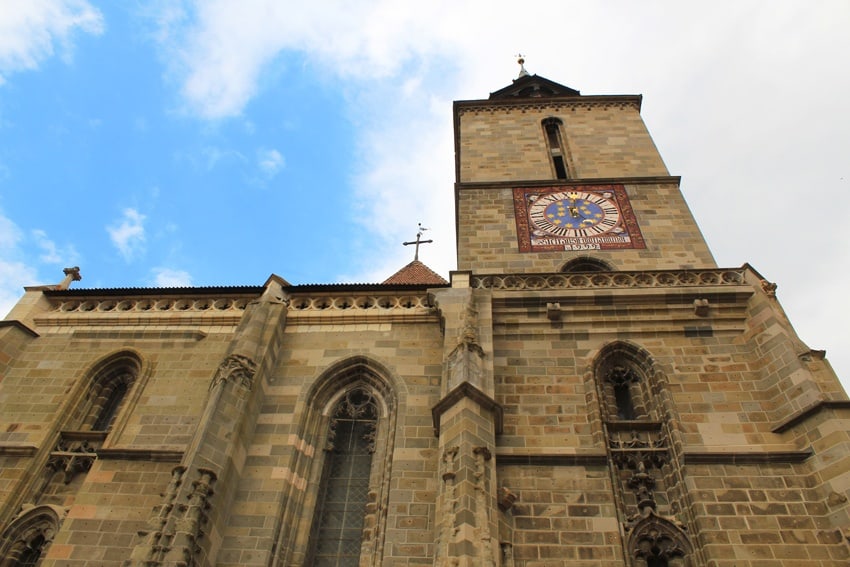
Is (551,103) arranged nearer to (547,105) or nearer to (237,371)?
(547,105)

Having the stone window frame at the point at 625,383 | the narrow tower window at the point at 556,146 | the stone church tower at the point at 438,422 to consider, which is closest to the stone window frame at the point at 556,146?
the narrow tower window at the point at 556,146

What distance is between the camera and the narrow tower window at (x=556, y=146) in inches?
689

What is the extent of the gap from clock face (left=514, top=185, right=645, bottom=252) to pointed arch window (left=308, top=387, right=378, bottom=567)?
5.59 metres

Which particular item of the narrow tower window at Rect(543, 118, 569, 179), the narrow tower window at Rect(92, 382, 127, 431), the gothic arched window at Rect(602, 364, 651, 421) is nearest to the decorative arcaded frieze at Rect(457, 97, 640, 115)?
the narrow tower window at Rect(543, 118, 569, 179)

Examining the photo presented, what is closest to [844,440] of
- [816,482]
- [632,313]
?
[816,482]

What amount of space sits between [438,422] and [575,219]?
24.3 ft

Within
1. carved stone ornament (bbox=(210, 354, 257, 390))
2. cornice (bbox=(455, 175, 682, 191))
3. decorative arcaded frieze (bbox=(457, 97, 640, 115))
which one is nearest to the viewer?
carved stone ornament (bbox=(210, 354, 257, 390))

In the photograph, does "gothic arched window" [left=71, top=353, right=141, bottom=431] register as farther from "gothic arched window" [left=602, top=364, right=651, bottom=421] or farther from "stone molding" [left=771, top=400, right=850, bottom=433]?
"stone molding" [left=771, top=400, right=850, bottom=433]

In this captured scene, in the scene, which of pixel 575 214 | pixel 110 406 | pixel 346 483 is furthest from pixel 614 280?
pixel 110 406

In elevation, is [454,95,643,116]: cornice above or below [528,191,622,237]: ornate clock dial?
above

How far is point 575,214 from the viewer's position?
15031 mm

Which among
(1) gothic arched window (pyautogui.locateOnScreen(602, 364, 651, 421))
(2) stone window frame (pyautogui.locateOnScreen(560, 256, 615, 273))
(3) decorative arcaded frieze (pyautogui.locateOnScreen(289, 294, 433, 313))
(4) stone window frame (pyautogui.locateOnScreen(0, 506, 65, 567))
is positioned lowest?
(4) stone window frame (pyautogui.locateOnScreen(0, 506, 65, 567))

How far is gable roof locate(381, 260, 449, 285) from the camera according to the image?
56.5 feet

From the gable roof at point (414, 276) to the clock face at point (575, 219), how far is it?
3226 millimetres
